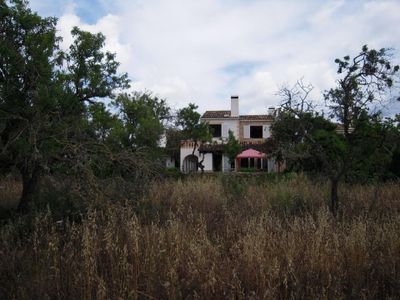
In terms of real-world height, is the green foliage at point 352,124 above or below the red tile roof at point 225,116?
below

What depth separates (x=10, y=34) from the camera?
24.6ft

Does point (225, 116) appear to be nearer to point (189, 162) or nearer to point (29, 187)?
point (189, 162)

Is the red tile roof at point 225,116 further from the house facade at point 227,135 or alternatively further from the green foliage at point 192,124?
the green foliage at point 192,124

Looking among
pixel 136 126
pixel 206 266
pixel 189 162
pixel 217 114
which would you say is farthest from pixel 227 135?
pixel 206 266

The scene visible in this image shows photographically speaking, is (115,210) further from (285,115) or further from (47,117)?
(285,115)

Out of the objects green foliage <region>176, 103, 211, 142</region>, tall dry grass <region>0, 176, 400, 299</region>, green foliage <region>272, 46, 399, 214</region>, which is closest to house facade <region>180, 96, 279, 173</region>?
green foliage <region>176, 103, 211, 142</region>

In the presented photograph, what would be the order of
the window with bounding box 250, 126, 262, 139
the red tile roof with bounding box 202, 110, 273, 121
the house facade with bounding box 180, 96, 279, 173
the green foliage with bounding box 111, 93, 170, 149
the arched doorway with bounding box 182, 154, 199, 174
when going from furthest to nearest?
the window with bounding box 250, 126, 262, 139, the red tile roof with bounding box 202, 110, 273, 121, the house facade with bounding box 180, 96, 279, 173, the arched doorway with bounding box 182, 154, 199, 174, the green foliage with bounding box 111, 93, 170, 149

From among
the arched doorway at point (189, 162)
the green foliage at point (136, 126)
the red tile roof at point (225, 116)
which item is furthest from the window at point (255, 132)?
the green foliage at point (136, 126)

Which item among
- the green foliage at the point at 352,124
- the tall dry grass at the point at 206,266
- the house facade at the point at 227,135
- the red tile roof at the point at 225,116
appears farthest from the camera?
the red tile roof at the point at 225,116

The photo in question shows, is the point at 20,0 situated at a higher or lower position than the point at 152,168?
higher

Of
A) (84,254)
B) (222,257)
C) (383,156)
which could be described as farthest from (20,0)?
(383,156)

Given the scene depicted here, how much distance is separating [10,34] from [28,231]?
12.5 feet

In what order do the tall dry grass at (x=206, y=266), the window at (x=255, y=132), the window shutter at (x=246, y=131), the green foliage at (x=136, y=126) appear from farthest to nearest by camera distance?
1. the window at (x=255, y=132)
2. the window shutter at (x=246, y=131)
3. the green foliage at (x=136, y=126)
4. the tall dry grass at (x=206, y=266)

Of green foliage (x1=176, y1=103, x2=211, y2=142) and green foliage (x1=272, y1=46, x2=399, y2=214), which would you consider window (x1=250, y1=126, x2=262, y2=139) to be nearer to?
green foliage (x1=176, y1=103, x2=211, y2=142)
